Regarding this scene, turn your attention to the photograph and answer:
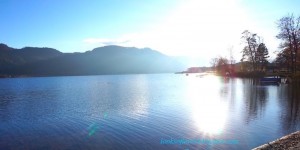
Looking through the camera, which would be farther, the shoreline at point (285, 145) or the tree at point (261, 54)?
the tree at point (261, 54)

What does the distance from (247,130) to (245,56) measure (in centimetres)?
9978

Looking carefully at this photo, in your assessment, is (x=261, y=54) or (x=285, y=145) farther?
(x=261, y=54)

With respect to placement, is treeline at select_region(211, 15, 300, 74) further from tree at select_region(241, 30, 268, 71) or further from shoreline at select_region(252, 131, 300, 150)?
shoreline at select_region(252, 131, 300, 150)

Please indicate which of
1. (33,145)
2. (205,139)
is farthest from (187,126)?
(33,145)

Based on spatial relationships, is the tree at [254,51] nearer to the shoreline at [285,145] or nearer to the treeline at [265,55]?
the treeline at [265,55]

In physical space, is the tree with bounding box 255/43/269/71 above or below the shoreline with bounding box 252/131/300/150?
above

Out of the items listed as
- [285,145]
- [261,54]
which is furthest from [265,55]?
[285,145]

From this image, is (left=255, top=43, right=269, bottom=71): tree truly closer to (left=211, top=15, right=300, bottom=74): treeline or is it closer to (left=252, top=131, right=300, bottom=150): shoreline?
(left=211, top=15, right=300, bottom=74): treeline

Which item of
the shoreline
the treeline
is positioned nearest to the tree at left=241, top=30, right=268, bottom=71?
the treeline

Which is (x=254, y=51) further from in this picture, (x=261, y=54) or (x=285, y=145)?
(x=285, y=145)

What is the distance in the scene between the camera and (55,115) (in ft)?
121

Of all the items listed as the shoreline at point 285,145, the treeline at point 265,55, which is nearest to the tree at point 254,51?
the treeline at point 265,55

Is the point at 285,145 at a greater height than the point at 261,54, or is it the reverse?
the point at 261,54

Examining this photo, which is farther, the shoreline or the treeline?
the treeline
